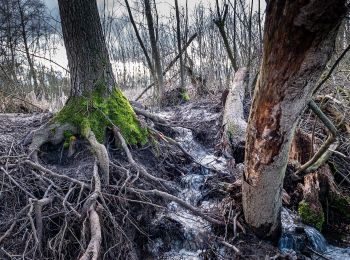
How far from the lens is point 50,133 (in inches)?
158

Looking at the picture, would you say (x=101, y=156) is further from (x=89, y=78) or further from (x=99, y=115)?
(x=89, y=78)

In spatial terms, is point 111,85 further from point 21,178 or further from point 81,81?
point 21,178

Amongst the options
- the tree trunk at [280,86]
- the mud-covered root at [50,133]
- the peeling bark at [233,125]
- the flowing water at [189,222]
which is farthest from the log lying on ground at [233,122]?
the mud-covered root at [50,133]

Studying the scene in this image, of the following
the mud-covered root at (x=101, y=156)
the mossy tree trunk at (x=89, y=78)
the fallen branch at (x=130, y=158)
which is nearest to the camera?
the mud-covered root at (x=101, y=156)

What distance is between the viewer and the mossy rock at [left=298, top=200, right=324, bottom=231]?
12.3ft

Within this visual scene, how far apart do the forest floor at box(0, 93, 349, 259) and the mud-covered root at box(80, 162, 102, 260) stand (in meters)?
0.10

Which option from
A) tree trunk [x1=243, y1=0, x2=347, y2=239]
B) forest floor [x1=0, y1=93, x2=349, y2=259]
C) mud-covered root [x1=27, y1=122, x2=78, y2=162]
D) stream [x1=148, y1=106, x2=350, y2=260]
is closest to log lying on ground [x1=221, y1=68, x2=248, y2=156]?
forest floor [x1=0, y1=93, x2=349, y2=259]

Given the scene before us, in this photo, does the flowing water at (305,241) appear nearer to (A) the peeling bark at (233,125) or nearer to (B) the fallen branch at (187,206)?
(B) the fallen branch at (187,206)

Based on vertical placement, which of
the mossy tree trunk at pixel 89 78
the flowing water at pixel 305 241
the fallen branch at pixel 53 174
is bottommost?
the flowing water at pixel 305 241

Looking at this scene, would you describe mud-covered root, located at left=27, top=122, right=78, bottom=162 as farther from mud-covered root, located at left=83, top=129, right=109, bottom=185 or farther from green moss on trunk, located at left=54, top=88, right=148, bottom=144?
mud-covered root, located at left=83, top=129, right=109, bottom=185

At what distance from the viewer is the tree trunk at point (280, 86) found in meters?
1.88

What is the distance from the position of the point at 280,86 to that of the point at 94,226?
1.83 meters

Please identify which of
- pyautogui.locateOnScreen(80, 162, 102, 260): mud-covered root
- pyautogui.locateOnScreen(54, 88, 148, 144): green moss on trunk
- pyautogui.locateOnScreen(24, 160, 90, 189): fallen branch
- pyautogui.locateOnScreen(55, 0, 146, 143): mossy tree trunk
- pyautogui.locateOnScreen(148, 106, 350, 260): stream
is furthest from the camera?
pyautogui.locateOnScreen(54, 88, 148, 144): green moss on trunk

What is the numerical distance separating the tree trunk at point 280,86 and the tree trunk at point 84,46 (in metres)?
2.37
